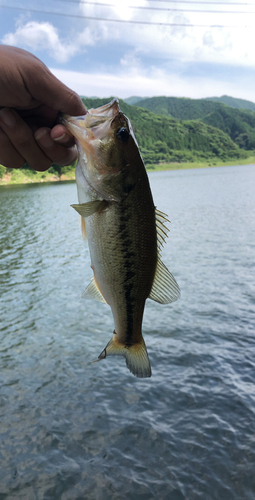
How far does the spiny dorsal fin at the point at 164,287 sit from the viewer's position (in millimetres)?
2596

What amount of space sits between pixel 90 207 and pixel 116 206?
19 cm

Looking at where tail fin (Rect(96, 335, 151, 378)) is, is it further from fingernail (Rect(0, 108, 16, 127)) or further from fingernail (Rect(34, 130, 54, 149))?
fingernail (Rect(0, 108, 16, 127))

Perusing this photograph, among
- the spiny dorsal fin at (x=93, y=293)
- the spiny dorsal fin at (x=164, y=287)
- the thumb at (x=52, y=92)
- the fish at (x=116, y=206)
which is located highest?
the thumb at (x=52, y=92)

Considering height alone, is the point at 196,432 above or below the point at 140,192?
below

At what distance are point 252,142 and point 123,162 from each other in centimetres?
21960

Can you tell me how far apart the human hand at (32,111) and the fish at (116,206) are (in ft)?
0.54

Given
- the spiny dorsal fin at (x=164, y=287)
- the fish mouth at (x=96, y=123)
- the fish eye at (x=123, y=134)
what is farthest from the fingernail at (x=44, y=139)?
the spiny dorsal fin at (x=164, y=287)

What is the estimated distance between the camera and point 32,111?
286cm

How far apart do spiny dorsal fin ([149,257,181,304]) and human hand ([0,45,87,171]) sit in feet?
4.18

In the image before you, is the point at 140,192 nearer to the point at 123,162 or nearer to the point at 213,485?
the point at 123,162

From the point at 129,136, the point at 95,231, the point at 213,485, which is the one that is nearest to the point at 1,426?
the point at 213,485

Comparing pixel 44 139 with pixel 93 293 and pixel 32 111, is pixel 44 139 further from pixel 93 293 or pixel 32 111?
pixel 93 293

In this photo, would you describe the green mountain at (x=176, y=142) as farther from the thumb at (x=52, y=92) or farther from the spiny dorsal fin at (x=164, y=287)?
the spiny dorsal fin at (x=164, y=287)

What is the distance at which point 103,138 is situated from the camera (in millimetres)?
2270
